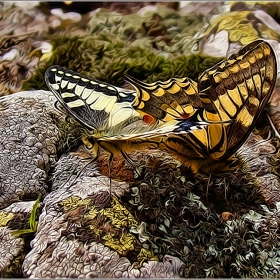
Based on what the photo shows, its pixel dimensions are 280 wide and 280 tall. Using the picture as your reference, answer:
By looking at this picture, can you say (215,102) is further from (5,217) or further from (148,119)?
(5,217)

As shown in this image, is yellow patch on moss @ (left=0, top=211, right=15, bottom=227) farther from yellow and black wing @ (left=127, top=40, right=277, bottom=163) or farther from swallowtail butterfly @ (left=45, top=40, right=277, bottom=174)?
yellow and black wing @ (left=127, top=40, right=277, bottom=163)

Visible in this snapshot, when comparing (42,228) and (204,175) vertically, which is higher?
(204,175)

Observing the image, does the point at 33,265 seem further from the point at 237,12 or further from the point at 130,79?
the point at 237,12

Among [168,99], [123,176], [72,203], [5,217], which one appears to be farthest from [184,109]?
[5,217]

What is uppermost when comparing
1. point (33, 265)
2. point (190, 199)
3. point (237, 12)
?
point (237, 12)

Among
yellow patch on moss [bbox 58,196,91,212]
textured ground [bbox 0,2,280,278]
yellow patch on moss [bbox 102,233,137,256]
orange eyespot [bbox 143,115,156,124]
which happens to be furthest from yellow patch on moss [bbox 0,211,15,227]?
orange eyespot [bbox 143,115,156,124]

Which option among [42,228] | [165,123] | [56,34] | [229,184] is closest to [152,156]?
[165,123]
